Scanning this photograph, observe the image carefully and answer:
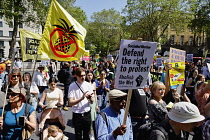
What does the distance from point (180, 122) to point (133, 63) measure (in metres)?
0.80

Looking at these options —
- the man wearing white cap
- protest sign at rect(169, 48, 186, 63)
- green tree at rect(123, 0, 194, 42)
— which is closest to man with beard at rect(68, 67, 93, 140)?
the man wearing white cap

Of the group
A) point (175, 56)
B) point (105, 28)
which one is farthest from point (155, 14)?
point (175, 56)

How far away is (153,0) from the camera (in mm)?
26531

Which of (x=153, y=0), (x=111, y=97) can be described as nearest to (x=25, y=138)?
(x=111, y=97)

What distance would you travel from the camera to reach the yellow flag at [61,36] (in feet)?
10.9

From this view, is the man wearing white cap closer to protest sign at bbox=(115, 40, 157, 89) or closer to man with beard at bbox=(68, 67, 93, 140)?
protest sign at bbox=(115, 40, 157, 89)

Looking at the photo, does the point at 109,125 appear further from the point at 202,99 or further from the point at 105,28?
the point at 105,28

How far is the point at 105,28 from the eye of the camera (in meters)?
45.6

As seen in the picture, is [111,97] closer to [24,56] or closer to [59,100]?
[59,100]

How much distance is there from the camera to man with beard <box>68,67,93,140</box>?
3556 millimetres

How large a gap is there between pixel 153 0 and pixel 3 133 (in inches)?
1066

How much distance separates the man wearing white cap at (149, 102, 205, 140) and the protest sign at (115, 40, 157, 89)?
1.78 feet

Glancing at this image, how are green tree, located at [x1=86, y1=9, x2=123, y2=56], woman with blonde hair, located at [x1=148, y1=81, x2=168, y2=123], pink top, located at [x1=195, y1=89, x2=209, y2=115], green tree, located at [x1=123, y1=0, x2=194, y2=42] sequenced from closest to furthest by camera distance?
woman with blonde hair, located at [x1=148, y1=81, x2=168, y2=123], pink top, located at [x1=195, y1=89, x2=209, y2=115], green tree, located at [x1=123, y1=0, x2=194, y2=42], green tree, located at [x1=86, y1=9, x2=123, y2=56]

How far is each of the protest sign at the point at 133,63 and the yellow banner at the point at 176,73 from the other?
6.62 ft
